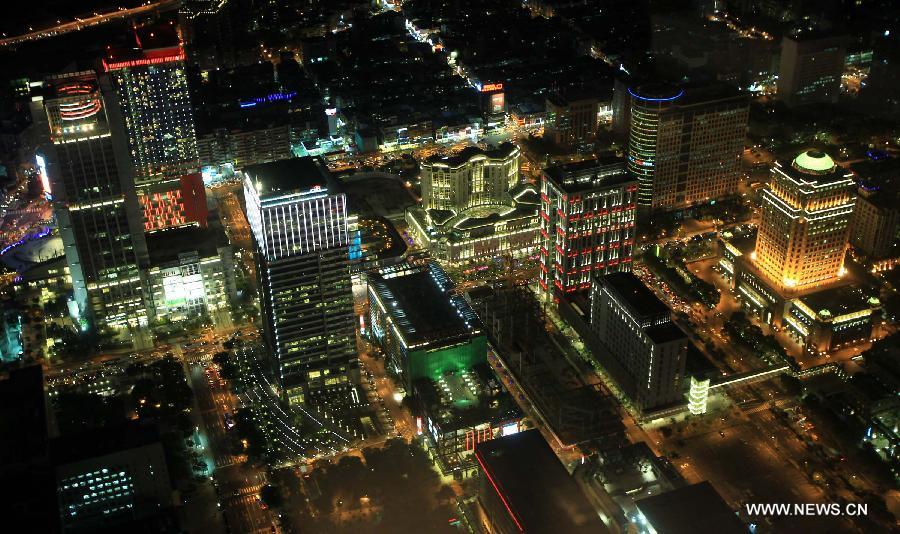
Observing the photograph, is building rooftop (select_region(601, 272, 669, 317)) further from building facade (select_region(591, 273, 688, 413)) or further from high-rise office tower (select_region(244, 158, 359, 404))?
high-rise office tower (select_region(244, 158, 359, 404))

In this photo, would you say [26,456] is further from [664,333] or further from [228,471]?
[664,333]

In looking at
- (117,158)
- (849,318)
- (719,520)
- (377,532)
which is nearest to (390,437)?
(377,532)

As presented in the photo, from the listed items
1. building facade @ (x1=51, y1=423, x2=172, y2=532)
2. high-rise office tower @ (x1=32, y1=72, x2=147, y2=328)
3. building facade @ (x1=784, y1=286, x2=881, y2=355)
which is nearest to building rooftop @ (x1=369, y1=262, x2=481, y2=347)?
building facade @ (x1=51, y1=423, x2=172, y2=532)

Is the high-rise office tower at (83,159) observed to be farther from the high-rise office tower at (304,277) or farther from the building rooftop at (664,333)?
the building rooftop at (664,333)

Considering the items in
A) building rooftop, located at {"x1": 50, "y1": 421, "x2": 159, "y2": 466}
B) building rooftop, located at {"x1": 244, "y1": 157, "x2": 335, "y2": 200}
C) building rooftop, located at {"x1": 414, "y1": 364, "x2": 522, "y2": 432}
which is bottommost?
building rooftop, located at {"x1": 414, "y1": 364, "x2": 522, "y2": 432}

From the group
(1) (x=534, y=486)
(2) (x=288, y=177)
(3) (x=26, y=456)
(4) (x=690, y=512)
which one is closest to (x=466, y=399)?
(1) (x=534, y=486)

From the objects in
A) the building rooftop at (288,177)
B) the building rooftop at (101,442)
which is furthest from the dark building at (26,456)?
the building rooftop at (288,177)

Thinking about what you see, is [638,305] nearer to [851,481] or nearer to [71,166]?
[851,481]
